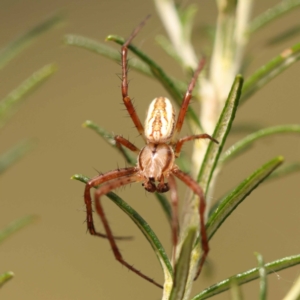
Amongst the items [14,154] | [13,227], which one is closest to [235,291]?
[13,227]

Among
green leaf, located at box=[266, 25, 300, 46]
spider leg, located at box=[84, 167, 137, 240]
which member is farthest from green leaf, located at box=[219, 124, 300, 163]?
spider leg, located at box=[84, 167, 137, 240]

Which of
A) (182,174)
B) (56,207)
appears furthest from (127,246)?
(182,174)

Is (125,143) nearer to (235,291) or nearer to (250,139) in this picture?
(250,139)

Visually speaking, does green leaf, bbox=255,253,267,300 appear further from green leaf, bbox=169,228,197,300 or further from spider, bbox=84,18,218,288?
spider, bbox=84,18,218,288

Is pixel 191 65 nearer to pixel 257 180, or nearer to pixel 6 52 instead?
pixel 6 52

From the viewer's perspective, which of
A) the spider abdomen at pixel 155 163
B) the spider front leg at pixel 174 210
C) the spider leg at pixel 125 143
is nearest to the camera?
the spider front leg at pixel 174 210

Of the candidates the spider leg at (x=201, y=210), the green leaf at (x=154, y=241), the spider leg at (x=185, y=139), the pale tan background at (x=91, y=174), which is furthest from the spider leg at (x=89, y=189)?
the pale tan background at (x=91, y=174)

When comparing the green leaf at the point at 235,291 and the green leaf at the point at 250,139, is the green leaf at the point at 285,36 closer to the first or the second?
the green leaf at the point at 250,139
